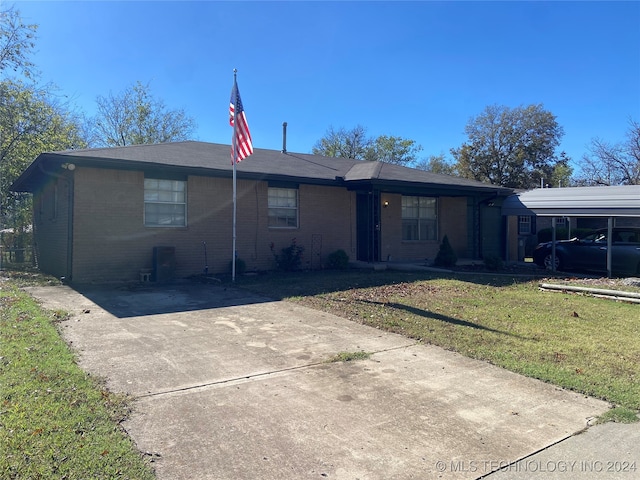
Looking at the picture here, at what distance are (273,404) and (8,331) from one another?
14.5ft

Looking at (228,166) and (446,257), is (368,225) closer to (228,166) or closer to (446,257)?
(446,257)

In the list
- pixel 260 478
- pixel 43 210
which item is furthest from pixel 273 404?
pixel 43 210

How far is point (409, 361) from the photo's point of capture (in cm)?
545

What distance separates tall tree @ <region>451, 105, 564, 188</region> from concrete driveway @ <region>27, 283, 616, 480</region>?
118ft

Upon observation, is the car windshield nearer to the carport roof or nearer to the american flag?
the carport roof

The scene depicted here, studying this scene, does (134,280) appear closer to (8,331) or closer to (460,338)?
(8,331)

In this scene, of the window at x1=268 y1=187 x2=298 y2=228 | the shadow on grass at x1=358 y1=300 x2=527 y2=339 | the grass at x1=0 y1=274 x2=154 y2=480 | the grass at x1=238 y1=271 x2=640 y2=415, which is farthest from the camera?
the window at x1=268 y1=187 x2=298 y2=228

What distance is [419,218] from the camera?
1731 centimetres

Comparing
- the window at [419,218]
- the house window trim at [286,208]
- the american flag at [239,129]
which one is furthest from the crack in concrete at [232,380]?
the window at [419,218]

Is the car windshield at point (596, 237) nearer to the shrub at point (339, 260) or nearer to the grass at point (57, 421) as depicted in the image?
the shrub at point (339, 260)

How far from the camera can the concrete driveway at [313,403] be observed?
3197mm

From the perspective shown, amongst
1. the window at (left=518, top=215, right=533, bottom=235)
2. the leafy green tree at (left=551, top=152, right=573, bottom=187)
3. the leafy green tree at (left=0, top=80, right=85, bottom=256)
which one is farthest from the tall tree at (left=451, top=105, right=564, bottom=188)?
the leafy green tree at (left=0, top=80, right=85, bottom=256)

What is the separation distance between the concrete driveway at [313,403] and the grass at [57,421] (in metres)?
0.18

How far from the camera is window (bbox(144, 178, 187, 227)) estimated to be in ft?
39.9
